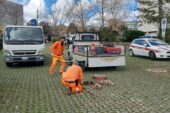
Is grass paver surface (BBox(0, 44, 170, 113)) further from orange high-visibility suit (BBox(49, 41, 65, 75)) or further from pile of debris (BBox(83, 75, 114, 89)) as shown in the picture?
orange high-visibility suit (BBox(49, 41, 65, 75))

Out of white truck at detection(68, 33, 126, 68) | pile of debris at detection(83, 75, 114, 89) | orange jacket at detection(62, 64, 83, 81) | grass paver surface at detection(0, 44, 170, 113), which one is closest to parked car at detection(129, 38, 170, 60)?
white truck at detection(68, 33, 126, 68)

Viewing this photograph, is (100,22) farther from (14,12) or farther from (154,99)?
(154,99)

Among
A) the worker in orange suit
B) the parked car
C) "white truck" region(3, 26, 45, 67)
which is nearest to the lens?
the worker in orange suit

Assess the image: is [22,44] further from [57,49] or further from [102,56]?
[102,56]

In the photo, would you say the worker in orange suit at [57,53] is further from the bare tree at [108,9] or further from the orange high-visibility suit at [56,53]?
the bare tree at [108,9]

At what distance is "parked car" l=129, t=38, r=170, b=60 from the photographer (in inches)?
763

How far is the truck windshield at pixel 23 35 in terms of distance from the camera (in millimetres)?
15969

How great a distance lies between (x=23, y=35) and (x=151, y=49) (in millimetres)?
9108

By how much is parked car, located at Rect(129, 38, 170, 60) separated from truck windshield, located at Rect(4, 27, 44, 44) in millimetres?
8062

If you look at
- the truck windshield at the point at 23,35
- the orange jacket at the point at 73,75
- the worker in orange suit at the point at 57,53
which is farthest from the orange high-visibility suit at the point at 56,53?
the orange jacket at the point at 73,75

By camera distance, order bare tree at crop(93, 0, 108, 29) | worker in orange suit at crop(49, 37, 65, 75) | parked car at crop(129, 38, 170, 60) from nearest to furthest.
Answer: worker in orange suit at crop(49, 37, 65, 75) → parked car at crop(129, 38, 170, 60) → bare tree at crop(93, 0, 108, 29)

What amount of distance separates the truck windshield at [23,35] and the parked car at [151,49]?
806cm

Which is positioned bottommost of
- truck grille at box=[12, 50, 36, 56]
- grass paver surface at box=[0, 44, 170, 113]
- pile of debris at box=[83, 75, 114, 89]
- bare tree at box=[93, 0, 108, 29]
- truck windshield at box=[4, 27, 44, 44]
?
grass paver surface at box=[0, 44, 170, 113]

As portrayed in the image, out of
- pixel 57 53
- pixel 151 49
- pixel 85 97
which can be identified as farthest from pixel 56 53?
pixel 151 49
